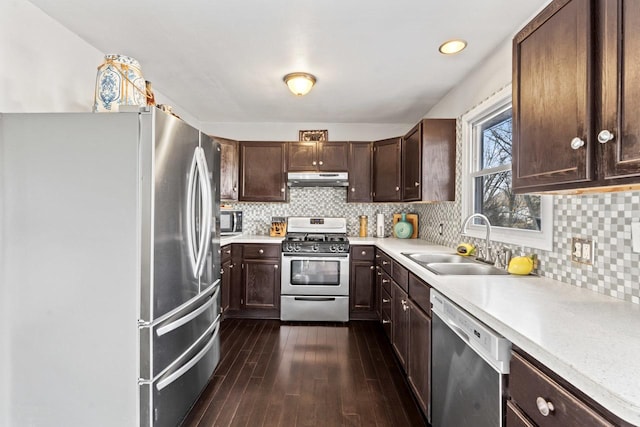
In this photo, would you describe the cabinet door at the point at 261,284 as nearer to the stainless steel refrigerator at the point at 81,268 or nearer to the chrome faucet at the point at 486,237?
the stainless steel refrigerator at the point at 81,268

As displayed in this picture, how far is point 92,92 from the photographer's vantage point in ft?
6.95

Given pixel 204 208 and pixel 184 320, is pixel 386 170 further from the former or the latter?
pixel 184 320

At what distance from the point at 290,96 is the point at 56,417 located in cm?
287

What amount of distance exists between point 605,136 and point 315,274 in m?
2.81

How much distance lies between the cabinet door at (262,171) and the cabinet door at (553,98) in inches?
110

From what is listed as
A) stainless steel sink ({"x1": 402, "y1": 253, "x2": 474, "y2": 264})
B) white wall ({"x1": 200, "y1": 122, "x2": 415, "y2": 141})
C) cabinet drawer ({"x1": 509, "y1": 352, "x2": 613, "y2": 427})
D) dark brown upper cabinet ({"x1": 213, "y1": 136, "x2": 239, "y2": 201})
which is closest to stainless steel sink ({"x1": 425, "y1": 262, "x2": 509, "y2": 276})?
stainless steel sink ({"x1": 402, "y1": 253, "x2": 474, "y2": 264})

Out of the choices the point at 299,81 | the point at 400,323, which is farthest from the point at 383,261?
the point at 299,81

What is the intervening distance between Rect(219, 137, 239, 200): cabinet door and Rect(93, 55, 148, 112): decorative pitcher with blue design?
1.92 m

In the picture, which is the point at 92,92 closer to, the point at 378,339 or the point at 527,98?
the point at 527,98

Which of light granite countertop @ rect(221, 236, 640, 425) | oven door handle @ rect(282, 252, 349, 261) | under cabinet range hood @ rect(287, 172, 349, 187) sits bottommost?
oven door handle @ rect(282, 252, 349, 261)

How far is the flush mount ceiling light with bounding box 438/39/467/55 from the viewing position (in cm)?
202

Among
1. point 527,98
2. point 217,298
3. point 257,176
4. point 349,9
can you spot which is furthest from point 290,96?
point 527,98

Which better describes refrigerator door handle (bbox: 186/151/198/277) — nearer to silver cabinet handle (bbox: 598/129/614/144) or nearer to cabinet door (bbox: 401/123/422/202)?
silver cabinet handle (bbox: 598/129/614/144)

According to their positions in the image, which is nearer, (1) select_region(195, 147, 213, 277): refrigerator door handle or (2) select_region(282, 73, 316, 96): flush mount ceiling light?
(1) select_region(195, 147, 213, 277): refrigerator door handle
